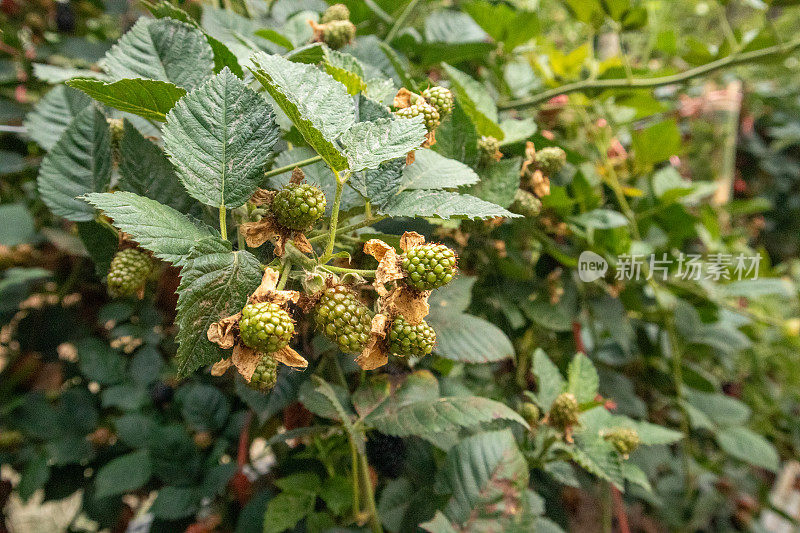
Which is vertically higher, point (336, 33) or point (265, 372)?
point (336, 33)

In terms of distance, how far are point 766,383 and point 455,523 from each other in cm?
138

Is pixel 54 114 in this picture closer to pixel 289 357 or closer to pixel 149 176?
pixel 149 176

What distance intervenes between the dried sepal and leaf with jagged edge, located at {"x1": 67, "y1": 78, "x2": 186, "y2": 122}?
21 centimetres

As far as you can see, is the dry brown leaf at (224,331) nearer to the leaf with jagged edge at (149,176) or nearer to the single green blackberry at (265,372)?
the single green blackberry at (265,372)

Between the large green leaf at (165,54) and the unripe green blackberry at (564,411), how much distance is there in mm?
517

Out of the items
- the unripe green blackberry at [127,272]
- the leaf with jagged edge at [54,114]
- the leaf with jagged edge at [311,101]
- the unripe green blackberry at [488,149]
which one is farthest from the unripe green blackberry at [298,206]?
the leaf with jagged edge at [54,114]

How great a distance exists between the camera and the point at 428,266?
301 millimetres

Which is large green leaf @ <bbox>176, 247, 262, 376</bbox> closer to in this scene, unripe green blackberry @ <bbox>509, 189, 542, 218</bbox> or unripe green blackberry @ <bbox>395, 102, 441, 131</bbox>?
unripe green blackberry @ <bbox>395, 102, 441, 131</bbox>

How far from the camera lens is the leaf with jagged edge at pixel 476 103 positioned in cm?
53

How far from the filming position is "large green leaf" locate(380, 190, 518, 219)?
1.03 ft

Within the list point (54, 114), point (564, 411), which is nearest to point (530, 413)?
point (564, 411)

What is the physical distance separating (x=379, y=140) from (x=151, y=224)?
155 millimetres

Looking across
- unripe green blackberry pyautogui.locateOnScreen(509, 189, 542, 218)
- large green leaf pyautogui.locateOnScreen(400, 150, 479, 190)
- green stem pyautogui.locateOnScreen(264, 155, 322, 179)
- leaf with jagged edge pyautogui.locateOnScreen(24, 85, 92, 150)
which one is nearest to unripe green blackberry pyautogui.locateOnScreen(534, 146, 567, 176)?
unripe green blackberry pyautogui.locateOnScreen(509, 189, 542, 218)

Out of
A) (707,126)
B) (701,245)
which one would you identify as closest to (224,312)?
(701,245)
